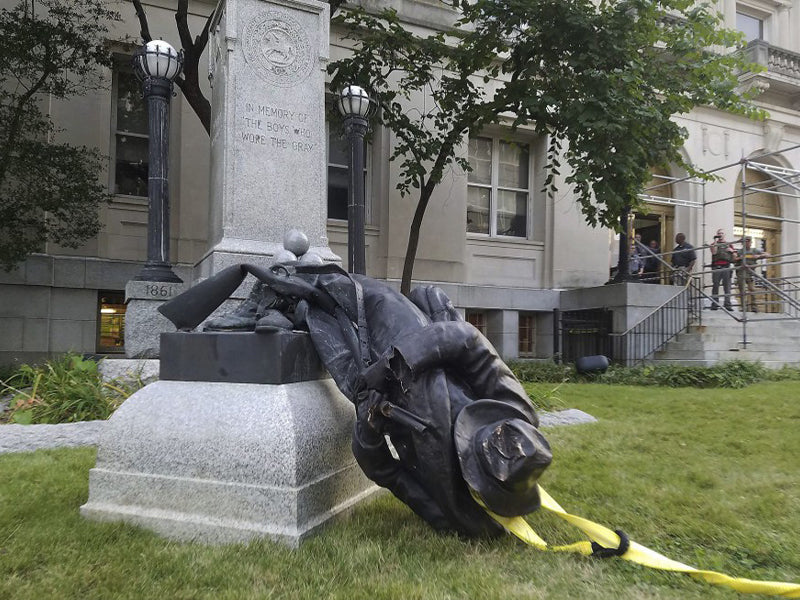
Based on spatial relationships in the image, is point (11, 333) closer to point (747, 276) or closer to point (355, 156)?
point (355, 156)

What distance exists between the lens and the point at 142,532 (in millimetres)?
3025

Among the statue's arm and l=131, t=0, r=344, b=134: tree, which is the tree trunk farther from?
the statue's arm

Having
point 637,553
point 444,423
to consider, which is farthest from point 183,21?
point 637,553

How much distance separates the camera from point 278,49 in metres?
7.28

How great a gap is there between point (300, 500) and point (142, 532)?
813 millimetres

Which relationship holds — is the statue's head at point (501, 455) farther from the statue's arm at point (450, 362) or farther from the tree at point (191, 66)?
the tree at point (191, 66)

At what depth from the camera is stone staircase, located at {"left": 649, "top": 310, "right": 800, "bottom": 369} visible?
1269 cm

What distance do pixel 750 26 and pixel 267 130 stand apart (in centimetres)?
2051

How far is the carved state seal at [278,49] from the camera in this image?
23.5 feet

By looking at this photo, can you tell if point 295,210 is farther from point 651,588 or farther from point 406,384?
point 651,588

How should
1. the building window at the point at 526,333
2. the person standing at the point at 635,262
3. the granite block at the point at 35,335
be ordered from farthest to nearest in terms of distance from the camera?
1. the person standing at the point at 635,262
2. the building window at the point at 526,333
3. the granite block at the point at 35,335

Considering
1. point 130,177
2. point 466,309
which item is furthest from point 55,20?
point 466,309

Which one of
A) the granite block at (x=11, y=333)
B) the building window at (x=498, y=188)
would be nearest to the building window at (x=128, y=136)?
the granite block at (x=11, y=333)

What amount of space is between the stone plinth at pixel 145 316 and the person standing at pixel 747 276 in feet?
37.3
